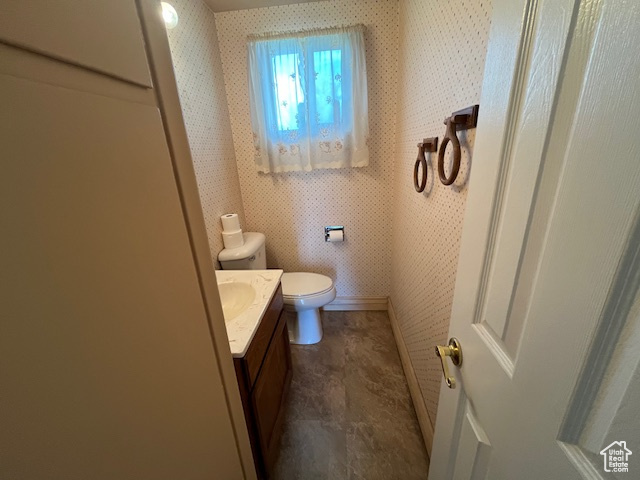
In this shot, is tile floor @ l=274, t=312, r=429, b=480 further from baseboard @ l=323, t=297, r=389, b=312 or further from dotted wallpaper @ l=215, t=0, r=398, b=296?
dotted wallpaper @ l=215, t=0, r=398, b=296

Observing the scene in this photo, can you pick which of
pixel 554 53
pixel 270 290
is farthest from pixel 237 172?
pixel 554 53

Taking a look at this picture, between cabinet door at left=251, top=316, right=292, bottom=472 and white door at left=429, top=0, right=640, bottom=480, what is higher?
white door at left=429, top=0, right=640, bottom=480

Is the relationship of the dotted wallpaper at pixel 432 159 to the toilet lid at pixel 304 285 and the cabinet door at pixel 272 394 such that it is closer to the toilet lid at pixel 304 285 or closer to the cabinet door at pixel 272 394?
the toilet lid at pixel 304 285

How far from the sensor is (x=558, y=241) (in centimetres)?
32

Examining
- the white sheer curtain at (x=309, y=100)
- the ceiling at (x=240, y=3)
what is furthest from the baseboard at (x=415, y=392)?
the ceiling at (x=240, y=3)

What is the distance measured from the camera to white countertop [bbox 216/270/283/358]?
0.86 meters

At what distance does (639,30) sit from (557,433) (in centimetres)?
45

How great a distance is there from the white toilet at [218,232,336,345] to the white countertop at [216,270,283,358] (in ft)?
1.02

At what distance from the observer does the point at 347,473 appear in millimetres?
1171

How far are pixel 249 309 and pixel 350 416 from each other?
2.97ft

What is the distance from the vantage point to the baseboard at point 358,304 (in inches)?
91.2

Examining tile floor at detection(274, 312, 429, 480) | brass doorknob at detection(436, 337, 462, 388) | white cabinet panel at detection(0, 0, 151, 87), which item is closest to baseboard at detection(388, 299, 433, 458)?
tile floor at detection(274, 312, 429, 480)

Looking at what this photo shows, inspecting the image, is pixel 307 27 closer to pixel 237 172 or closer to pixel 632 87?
pixel 237 172

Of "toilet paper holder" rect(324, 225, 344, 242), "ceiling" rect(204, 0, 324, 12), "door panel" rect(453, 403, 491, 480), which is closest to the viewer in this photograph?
"door panel" rect(453, 403, 491, 480)
